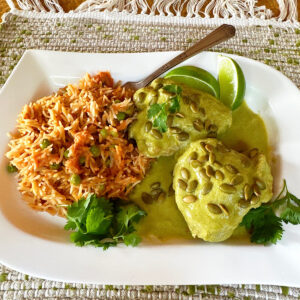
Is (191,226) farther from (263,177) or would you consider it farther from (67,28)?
(67,28)

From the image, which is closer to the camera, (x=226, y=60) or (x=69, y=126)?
(x=69, y=126)

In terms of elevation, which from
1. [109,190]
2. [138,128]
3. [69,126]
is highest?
[69,126]

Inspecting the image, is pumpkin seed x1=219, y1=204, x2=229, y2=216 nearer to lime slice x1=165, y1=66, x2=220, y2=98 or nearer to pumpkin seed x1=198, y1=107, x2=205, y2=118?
pumpkin seed x1=198, y1=107, x2=205, y2=118

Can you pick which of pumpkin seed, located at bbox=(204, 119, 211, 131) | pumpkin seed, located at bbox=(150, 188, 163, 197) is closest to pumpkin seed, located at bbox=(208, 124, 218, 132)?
pumpkin seed, located at bbox=(204, 119, 211, 131)

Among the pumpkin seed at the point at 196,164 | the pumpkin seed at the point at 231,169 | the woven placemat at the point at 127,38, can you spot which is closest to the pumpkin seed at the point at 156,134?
the pumpkin seed at the point at 196,164

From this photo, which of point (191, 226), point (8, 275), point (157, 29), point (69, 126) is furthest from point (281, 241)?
point (157, 29)

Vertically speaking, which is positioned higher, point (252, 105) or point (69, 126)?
point (69, 126)

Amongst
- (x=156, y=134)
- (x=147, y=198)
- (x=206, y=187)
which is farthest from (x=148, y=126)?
(x=206, y=187)

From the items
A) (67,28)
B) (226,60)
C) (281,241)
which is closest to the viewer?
(281,241)

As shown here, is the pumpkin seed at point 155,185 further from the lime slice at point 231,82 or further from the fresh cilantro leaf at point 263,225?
the lime slice at point 231,82
